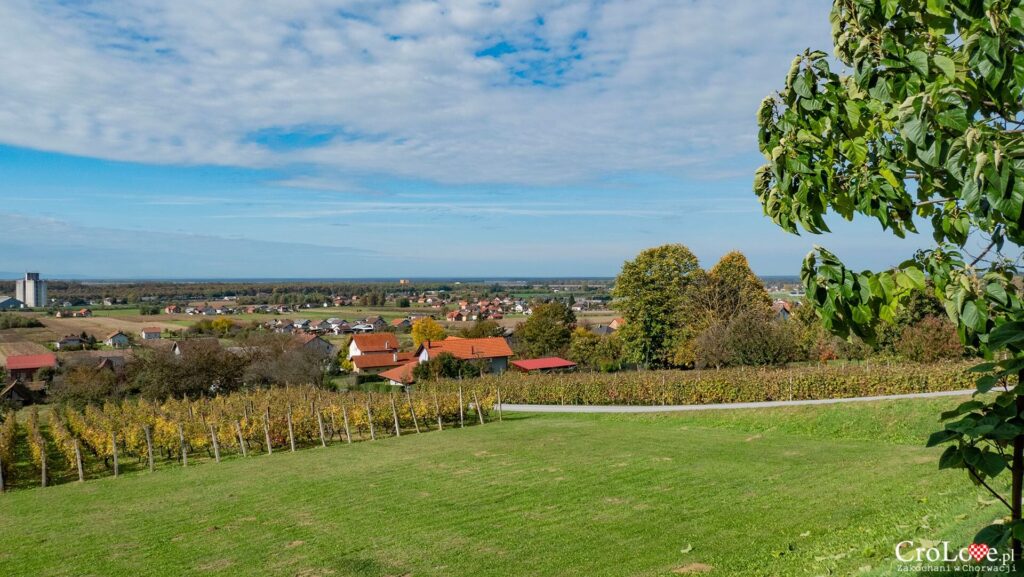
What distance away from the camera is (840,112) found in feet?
9.96

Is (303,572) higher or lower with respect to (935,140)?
lower

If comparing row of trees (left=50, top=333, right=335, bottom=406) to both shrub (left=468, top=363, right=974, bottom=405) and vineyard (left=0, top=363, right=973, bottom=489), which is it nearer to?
vineyard (left=0, top=363, right=973, bottom=489)

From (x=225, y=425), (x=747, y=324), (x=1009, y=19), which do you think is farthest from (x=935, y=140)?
(x=747, y=324)

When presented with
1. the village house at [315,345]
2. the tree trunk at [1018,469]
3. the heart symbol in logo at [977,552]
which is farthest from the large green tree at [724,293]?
the tree trunk at [1018,469]

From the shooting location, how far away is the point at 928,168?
2.66m

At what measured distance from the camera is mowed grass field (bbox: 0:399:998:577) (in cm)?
902

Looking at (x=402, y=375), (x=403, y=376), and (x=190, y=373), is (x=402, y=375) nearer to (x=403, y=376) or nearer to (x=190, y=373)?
(x=403, y=376)

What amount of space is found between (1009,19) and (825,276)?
Result: 110cm

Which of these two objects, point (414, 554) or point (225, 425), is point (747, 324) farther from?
point (414, 554)

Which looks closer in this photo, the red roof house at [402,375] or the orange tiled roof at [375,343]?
the red roof house at [402,375]

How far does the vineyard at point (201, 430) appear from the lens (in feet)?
75.4

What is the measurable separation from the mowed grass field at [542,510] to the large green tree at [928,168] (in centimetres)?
417

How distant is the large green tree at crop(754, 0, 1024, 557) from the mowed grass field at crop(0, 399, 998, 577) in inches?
164

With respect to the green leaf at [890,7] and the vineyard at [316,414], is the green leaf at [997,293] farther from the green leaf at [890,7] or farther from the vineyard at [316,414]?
the vineyard at [316,414]
